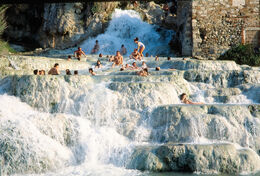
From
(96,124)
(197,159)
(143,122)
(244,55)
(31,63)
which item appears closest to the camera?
(197,159)

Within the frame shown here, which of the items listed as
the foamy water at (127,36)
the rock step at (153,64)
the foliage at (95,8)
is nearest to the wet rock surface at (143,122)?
the rock step at (153,64)

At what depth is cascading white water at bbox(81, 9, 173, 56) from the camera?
21.8 metres

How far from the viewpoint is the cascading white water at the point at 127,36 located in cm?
2177

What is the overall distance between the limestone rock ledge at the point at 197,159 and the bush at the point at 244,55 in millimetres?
10319

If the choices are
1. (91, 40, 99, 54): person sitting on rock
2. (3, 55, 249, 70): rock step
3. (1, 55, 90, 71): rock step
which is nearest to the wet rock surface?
(1, 55, 90, 71): rock step

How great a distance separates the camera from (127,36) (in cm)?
2286

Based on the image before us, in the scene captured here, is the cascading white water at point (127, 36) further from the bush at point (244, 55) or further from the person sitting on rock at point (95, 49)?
the bush at point (244, 55)

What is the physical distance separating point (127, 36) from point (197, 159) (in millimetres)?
15992

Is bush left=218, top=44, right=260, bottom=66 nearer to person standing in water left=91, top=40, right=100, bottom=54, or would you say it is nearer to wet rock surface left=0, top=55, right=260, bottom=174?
wet rock surface left=0, top=55, right=260, bottom=174

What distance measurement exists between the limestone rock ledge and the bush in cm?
1032

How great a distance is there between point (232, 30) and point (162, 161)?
1220cm

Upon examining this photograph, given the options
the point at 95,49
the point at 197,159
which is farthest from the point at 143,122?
the point at 95,49

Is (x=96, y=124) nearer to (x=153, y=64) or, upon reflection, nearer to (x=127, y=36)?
(x=153, y=64)

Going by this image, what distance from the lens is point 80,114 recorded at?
953 centimetres
